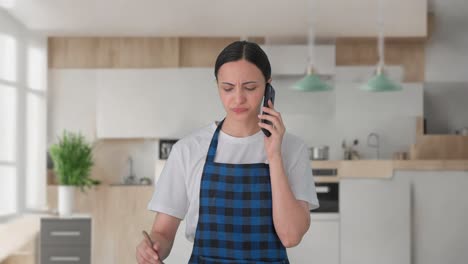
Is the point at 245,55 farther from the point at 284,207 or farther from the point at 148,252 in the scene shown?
the point at 148,252

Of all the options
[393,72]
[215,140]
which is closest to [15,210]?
[393,72]

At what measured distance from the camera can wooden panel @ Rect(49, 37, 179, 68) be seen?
759cm

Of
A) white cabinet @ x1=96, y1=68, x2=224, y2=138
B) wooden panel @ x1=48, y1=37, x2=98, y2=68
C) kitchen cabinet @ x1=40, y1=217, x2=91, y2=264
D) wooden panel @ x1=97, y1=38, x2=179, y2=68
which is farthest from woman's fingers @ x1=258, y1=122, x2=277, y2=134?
wooden panel @ x1=48, y1=37, x2=98, y2=68

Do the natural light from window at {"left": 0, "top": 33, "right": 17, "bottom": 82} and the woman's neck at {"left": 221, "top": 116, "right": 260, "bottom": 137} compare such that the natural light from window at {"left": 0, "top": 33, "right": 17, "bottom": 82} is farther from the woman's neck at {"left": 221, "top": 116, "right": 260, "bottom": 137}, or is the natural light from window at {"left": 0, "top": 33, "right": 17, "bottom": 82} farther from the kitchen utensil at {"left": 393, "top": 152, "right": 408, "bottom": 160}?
the woman's neck at {"left": 221, "top": 116, "right": 260, "bottom": 137}

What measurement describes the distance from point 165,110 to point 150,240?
19.1 feet

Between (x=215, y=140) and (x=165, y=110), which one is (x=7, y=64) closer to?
(x=165, y=110)

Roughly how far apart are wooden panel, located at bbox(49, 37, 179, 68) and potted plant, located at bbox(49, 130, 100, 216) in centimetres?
125

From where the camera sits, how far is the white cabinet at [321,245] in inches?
220

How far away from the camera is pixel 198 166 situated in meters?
1.67

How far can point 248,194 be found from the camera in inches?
64.6

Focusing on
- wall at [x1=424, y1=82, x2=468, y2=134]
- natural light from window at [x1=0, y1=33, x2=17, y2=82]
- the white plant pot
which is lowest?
the white plant pot

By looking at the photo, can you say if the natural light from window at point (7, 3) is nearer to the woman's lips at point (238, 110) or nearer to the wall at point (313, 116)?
the wall at point (313, 116)

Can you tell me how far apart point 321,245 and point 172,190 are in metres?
4.11

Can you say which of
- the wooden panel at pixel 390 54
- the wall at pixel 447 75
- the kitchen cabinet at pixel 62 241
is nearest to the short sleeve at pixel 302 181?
the kitchen cabinet at pixel 62 241
